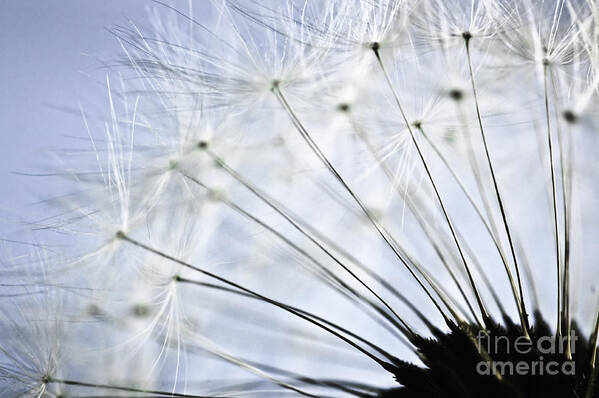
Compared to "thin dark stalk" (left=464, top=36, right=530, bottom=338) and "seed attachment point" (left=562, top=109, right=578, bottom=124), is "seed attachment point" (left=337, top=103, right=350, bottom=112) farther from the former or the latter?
"seed attachment point" (left=562, top=109, right=578, bottom=124)

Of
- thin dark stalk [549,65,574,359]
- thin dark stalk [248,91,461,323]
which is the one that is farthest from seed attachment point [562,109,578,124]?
thin dark stalk [248,91,461,323]

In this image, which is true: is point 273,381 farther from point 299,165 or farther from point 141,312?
point 299,165

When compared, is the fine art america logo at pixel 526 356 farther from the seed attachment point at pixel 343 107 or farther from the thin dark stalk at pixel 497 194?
the seed attachment point at pixel 343 107

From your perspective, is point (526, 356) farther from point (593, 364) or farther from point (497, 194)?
point (497, 194)

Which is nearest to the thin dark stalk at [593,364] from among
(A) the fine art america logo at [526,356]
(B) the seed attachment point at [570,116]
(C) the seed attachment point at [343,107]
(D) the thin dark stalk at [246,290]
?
(A) the fine art america logo at [526,356]

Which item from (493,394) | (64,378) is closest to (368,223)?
(493,394)

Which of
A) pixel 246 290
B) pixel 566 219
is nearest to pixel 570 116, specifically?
pixel 566 219

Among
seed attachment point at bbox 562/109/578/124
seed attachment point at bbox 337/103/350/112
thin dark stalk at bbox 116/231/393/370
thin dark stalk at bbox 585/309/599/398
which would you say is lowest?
thin dark stalk at bbox 585/309/599/398

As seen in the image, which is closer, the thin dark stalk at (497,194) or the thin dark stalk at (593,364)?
the thin dark stalk at (593,364)
